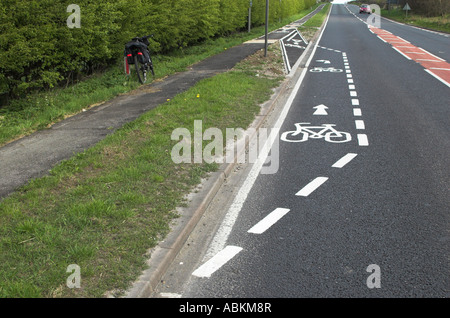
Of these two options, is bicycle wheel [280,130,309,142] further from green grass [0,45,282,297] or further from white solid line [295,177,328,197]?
white solid line [295,177,328,197]

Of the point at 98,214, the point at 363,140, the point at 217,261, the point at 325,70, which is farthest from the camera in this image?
the point at 325,70

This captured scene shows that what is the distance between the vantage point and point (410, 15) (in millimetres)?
67500

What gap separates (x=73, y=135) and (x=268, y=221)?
4.39 metres

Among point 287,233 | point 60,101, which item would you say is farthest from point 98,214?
point 60,101

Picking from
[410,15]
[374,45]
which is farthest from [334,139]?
[410,15]

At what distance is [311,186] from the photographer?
608 cm

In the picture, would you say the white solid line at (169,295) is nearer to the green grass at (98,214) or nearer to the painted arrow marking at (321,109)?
the green grass at (98,214)

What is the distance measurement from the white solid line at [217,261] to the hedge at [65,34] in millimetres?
7121

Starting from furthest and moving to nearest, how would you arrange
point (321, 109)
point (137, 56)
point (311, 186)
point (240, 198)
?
1. point (137, 56)
2. point (321, 109)
3. point (311, 186)
4. point (240, 198)

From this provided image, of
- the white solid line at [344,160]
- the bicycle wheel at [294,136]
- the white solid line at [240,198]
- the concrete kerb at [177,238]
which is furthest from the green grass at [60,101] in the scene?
the white solid line at [344,160]

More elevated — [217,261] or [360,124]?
[360,124]

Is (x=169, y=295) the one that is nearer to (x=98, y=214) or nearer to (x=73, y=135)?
(x=98, y=214)

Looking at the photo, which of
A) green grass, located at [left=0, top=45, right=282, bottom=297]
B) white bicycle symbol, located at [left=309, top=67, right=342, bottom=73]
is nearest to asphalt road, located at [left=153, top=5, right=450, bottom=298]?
green grass, located at [left=0, top=45, right=282, bottom=297]

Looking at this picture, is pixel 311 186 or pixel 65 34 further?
pixel 65 34
